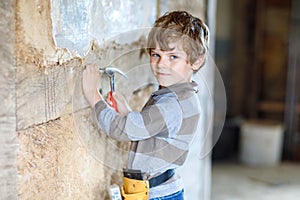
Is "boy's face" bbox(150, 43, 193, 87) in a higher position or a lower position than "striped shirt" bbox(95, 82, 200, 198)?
higher

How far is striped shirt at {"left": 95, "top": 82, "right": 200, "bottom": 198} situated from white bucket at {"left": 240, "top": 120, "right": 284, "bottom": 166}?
370 centimetres

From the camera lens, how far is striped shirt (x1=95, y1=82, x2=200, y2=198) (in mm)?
1182

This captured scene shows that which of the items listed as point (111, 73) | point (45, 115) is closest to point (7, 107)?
point (45, 115)

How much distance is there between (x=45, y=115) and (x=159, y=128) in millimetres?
310

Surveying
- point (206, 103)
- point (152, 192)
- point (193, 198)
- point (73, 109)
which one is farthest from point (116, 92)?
point (193, 198)

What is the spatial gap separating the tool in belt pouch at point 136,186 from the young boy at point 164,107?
2 centimetres

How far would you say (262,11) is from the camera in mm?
5242

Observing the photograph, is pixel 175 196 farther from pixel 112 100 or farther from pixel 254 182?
pixel 254 182

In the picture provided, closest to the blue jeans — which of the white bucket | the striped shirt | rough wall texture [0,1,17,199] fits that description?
the striped shirt

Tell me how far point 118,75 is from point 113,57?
0.06 metres

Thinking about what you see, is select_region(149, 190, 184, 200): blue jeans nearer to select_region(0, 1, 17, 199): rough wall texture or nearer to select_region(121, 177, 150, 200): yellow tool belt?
select_region(121, 177, 150, 200): yellow tool belt

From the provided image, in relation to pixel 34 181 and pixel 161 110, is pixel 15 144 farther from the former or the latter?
pixel 161 110

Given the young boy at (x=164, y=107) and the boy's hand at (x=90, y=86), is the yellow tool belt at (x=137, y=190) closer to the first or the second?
the young boy at (x=164, y=107)

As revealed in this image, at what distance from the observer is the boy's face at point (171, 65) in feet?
4.01
